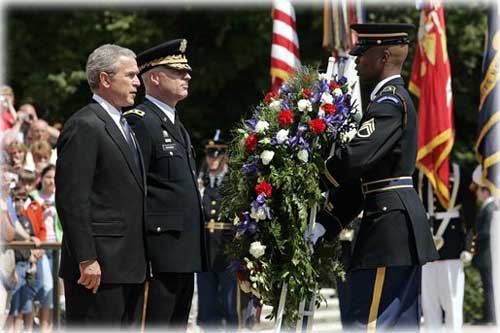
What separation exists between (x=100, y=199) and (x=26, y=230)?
15.4 ft

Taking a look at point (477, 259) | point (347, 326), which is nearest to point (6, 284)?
point (347, 326)

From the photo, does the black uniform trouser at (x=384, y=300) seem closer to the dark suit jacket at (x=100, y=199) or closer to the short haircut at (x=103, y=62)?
the dark suit jacket at (x=100, y=199)

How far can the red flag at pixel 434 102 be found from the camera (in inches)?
440

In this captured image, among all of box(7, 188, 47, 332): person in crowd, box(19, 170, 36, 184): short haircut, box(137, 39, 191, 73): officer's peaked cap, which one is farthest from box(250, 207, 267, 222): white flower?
box(19, 170, 36, 184): short haircut

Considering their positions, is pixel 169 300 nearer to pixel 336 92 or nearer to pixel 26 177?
pixel 336 92

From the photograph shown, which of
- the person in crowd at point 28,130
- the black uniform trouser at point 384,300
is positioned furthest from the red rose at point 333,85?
the person in crowd at point 28,130

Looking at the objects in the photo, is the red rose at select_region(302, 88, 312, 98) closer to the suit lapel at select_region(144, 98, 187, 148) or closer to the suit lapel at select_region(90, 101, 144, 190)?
the suit lapel at select_region(144, 98, 187, 148)

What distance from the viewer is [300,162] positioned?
607cm

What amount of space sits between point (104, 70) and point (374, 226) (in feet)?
6.14

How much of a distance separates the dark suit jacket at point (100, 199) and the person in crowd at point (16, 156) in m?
5.24

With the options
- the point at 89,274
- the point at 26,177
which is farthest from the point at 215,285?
the point at 89,274

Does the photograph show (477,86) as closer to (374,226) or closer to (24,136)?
(24,136)

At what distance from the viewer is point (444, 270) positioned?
36.3 ft

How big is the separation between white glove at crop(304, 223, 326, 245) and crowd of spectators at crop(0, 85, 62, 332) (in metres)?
2.98
